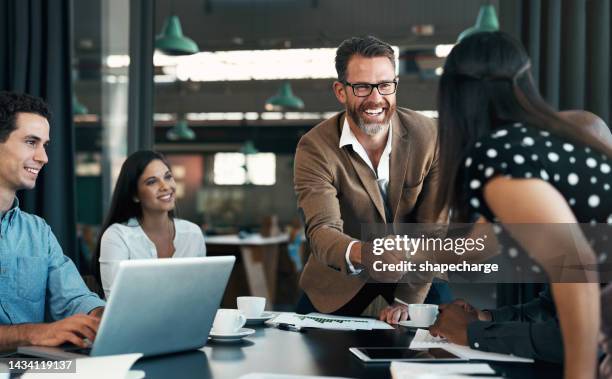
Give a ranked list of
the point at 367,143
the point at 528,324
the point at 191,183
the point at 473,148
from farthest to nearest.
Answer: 1. the point at 191,183
2. the point at 367,143
3. the point at 528,324
4. the point at 473,148

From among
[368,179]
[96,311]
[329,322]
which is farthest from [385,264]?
[96,311]

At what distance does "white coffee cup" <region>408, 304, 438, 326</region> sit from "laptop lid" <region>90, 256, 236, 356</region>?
1.96ft

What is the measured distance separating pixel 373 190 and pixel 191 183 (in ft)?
51.6

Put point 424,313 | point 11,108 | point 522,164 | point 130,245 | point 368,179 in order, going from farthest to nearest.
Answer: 1. point 130,245
2. point 368,179
3. point 11,108
4. point 424,313
5. point 522,164

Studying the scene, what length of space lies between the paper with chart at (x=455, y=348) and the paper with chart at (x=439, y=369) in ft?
0.31

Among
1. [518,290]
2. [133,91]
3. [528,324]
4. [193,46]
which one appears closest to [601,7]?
[518,290]

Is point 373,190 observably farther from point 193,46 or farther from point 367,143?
point 193,46

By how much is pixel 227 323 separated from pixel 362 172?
0.88 meters

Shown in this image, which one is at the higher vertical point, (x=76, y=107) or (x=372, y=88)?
(x=76, y=107)

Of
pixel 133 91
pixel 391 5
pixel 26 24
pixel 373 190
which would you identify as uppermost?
pixel 391 5

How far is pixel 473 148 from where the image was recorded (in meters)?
1.34

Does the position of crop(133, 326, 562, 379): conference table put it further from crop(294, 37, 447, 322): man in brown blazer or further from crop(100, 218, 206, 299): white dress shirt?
crop(100, 218, 206, 299): white dress shirt

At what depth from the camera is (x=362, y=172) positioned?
249 cm

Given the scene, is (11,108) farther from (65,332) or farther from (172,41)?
(172,41)
